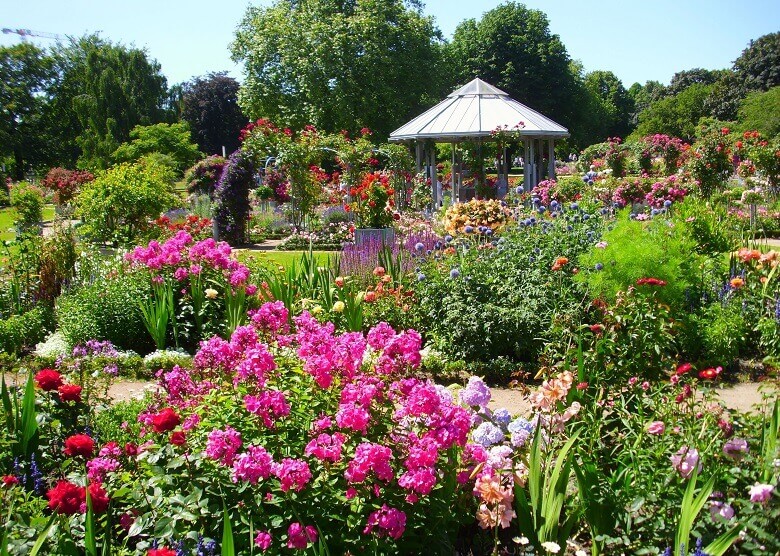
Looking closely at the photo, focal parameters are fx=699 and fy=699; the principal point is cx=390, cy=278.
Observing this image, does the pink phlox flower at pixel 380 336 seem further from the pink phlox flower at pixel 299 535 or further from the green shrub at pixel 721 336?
the green shrub at pixel 721 336

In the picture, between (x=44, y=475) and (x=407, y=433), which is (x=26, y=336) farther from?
(x=407, y=433)

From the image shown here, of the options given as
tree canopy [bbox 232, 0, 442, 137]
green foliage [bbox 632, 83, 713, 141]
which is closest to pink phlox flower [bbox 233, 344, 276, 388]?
tree canopy [bbox 232, 0, 442, 137]

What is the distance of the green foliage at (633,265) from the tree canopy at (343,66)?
2382 centimetres

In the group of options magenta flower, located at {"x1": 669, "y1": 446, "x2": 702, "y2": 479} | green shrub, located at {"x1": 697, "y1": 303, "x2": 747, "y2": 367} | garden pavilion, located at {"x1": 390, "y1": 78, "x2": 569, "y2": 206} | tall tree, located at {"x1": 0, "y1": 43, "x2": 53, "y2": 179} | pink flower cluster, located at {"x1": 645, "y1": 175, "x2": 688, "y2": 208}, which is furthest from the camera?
tall tree, located at {"x1": 0, "y1": 43, "x2": 53, "y2": 179}

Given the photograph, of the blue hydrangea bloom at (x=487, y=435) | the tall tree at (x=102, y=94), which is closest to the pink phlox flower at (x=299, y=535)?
the blue hydrangea bloom at (x=487, y=435)

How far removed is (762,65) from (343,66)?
30.6 metres

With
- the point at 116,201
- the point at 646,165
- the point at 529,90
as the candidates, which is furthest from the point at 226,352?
the point at 529,90

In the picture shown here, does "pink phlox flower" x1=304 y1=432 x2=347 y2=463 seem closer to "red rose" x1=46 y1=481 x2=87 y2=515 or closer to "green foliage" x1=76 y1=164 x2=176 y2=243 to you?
"red rose" x1=46 y1=481 x2=87 y2=515

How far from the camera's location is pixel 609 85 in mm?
72875

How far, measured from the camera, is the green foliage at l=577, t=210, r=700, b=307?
558 centimetres

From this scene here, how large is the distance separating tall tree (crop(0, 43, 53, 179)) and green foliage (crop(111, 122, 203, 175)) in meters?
15.0

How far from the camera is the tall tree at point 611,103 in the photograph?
5844cm

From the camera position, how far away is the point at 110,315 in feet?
22.3

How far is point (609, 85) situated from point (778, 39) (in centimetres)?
2835
